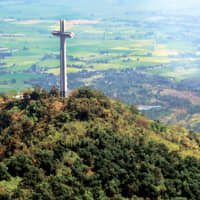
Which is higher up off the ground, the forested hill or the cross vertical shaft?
the cross vertical shaft

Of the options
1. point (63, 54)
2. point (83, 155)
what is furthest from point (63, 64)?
point (83, 155)

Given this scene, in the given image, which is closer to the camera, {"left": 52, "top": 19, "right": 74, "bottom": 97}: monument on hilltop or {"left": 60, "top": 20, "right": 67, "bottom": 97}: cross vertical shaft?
{"left": 52, "top": 19, "right": 74, "bottom": 97}: monument on hilltop

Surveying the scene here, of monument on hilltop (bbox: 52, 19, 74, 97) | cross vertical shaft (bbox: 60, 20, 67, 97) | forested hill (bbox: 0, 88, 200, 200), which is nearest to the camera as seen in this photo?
forested hill (bbox: 0, 88, 200, 200)

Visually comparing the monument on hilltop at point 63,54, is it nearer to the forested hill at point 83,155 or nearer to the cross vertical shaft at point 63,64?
the cross vertical shaft at point 63,64

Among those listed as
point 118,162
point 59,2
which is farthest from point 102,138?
point 59,2

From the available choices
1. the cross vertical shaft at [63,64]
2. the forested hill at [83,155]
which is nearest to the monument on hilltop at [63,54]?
the cross vertical shaft at [63,64]

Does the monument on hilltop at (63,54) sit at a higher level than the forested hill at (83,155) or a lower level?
higher

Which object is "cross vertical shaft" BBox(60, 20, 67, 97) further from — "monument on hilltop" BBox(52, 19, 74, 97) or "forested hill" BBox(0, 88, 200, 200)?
"forested hill" BBox(0, 88, 200, 200)

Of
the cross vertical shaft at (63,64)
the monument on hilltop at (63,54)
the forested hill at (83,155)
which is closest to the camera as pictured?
the forested hill at (83,155)

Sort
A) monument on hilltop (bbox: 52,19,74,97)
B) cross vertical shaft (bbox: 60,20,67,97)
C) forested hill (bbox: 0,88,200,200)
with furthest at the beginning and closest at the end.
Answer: cross vertical shaft (bbox: 60,20,67,97) → monument on hilltop (bbox: 52,19,74,97) → forested hill (bbox: 0,88,200,200)

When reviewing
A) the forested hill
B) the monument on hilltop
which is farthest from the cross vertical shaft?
the forested hill
